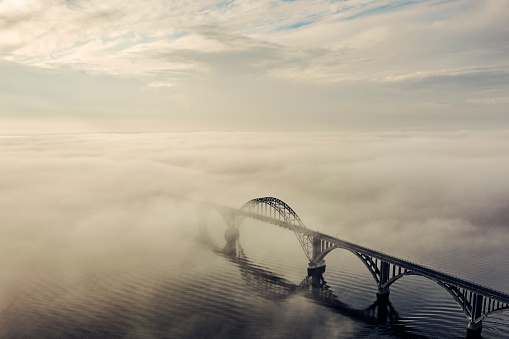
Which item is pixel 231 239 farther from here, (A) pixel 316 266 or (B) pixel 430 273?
(B) pixel 430 273

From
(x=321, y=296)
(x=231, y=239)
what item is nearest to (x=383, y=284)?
(x=321, y=296)

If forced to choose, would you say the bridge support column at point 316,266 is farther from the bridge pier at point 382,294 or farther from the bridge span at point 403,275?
the bridge pier at point 382,294

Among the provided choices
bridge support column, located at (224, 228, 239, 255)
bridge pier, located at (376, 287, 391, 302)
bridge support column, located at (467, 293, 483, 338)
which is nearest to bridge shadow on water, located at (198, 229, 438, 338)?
bridge pier, located at (376, 287, 391, 302)

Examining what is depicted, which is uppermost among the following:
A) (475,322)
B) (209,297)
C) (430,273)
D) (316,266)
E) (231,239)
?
(430,273)

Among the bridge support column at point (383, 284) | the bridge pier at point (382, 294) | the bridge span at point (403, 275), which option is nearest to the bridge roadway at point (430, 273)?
the bridge span at point (403, 275)

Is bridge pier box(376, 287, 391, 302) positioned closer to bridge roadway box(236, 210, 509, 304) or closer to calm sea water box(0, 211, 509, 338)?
calm sea water box(0, 211, 509, 338)

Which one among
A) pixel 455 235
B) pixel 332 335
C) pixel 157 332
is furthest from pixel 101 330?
pixel 455 235
